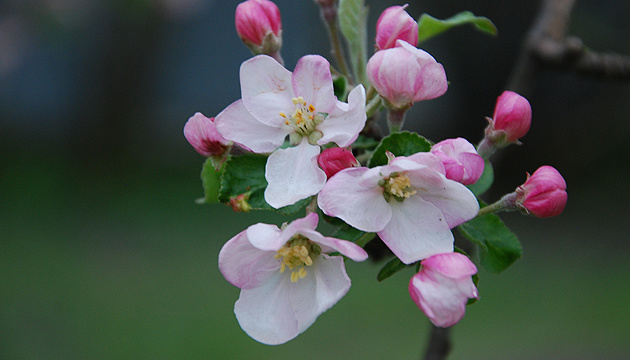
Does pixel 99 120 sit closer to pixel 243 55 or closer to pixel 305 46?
pixel 243 55

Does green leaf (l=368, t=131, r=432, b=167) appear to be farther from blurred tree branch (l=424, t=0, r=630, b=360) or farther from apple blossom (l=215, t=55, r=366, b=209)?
blurred tree branch (l=424, t=0, r=630, b=360)

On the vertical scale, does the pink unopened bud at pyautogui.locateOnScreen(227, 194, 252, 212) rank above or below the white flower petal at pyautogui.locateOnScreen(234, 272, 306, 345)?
above

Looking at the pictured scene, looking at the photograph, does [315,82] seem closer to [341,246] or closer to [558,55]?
[341,246]

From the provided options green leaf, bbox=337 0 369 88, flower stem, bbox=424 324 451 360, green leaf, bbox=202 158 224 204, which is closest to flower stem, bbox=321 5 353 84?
green leaf, bbox=337 0 369 88

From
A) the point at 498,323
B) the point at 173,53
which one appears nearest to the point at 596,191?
the point at 498,323

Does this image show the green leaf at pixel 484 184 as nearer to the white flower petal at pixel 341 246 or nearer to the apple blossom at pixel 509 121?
the apple blossom at pixel 509 121

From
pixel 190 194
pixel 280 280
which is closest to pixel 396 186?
pixel 280 280

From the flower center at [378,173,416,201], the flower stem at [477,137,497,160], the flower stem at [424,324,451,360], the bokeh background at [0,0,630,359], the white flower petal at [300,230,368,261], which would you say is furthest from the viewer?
the bokeh background at [0,0,630,359]
